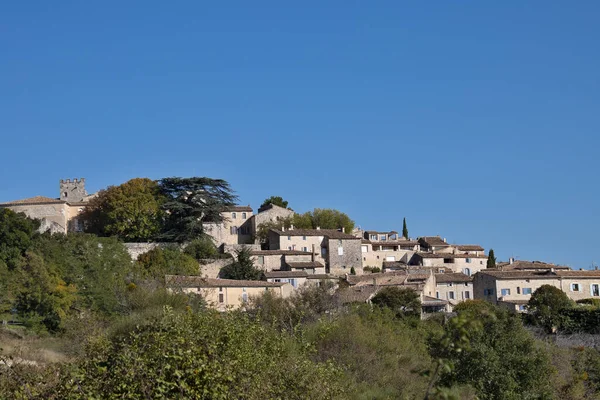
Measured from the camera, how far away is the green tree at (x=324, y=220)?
78.6 m

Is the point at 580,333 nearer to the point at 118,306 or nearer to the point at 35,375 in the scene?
the point at 118,306

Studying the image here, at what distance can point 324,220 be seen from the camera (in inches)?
3140

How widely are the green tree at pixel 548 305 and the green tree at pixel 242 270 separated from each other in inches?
763

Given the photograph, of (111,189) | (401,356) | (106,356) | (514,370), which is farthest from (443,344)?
Result: (111,189)

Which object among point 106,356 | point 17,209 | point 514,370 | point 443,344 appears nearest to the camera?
point 443,344

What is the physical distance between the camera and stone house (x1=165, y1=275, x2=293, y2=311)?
54.3m

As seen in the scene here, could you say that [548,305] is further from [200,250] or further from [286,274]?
[200,250]

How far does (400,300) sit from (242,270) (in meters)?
12.9

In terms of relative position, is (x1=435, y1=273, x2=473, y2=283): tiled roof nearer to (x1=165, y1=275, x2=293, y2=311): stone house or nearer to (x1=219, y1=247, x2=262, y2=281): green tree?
(x1=165, y1=275, x2=293, y2=311): stone house

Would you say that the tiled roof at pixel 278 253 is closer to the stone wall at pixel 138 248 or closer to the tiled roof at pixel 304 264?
the tiled roof at pixel 304 264

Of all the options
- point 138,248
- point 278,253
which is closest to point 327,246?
point 278,253

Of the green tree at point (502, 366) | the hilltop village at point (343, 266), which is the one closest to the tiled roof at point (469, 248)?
the hilltop village at point (343, 266)

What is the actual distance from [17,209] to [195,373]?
6022 centimetres

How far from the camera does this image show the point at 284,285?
6034cm
